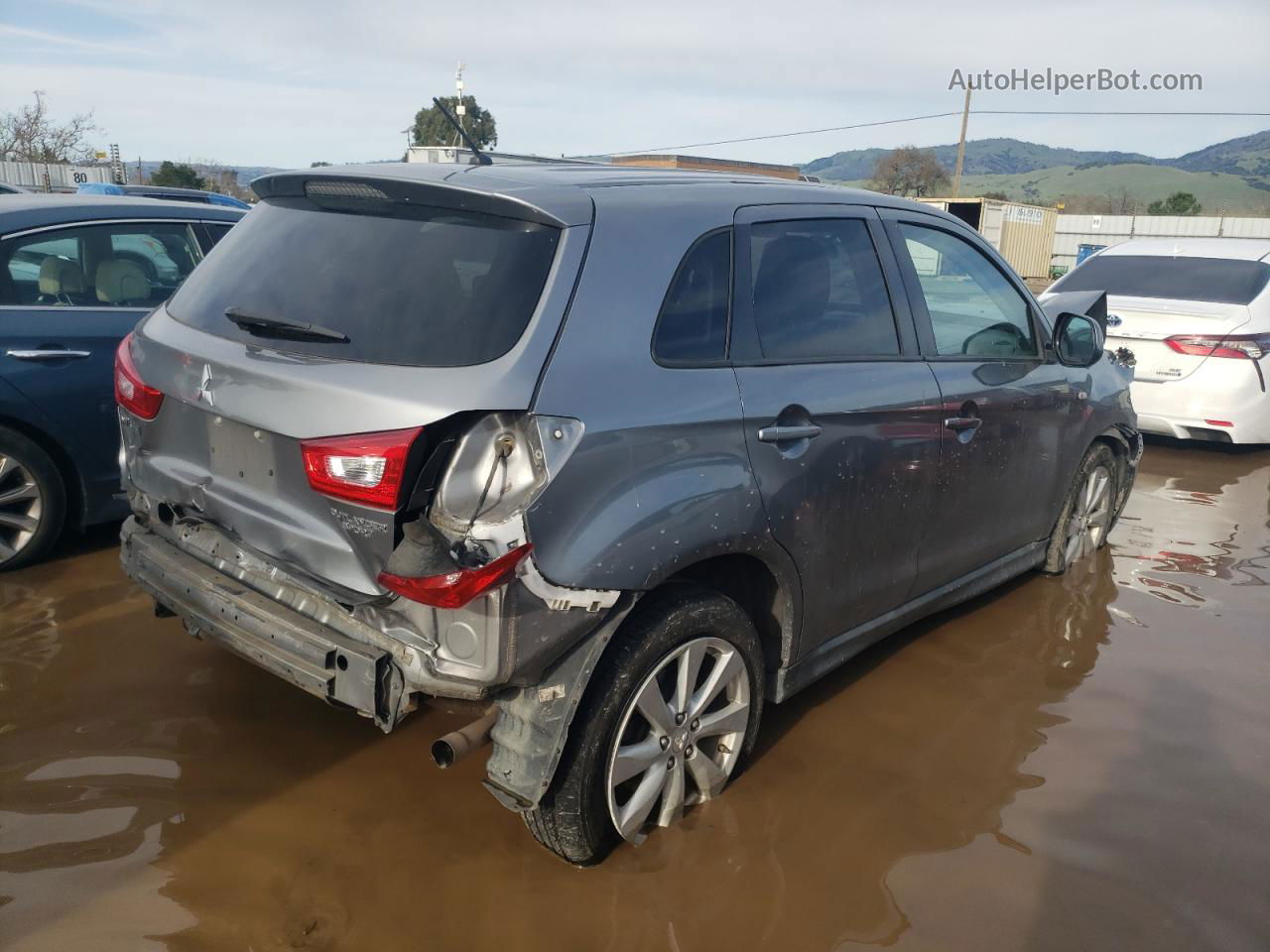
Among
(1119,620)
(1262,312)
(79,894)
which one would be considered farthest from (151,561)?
(1262,312)

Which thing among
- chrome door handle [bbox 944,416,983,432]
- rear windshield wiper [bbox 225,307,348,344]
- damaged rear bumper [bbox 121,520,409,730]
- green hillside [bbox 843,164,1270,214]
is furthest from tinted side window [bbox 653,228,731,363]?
green hillside [bbox 843,164,1270,214]

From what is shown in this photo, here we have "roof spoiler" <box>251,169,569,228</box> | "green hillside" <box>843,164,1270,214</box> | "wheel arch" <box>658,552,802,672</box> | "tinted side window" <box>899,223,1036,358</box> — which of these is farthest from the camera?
"green hillside" <box>843,164,1270,214</box>

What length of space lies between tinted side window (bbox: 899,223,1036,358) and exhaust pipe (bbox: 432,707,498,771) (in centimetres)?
210

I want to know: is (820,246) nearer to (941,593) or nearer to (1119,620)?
(941,593)

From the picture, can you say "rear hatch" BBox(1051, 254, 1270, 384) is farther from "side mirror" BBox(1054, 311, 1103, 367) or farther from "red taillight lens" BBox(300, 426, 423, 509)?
"red taillight lens" BBox(300, 426, 423, 509)

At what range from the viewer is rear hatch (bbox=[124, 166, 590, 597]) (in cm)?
221

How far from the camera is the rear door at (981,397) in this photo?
3.51 meters

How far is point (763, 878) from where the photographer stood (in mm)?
2662

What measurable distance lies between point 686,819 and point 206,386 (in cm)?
182

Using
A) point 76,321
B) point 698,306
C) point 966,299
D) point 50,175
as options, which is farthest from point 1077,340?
point 50,175

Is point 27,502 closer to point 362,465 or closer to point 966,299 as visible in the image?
point 362,465

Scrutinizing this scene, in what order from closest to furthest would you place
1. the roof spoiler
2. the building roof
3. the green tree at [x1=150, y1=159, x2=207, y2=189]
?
the roof spoiler → the building roof → the green tree at [x1=150, y1=159, x2=207, y2=189]

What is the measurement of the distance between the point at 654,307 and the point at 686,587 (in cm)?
75

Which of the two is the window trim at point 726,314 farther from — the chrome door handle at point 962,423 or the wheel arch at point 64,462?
the wheel arch at point 64,462
